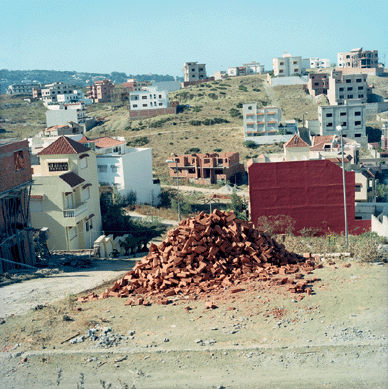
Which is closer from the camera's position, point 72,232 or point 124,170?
point 72,232

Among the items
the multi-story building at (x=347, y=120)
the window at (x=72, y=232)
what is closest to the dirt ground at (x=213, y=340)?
the window at (x=72, y=232)

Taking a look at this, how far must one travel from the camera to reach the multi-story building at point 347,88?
8231 centimetres

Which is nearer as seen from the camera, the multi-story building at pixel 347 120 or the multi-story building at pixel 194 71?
the multi-story building at pixel 347 120

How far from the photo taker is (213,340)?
9.80 m

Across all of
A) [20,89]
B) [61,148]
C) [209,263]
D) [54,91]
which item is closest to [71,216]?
[61,148]

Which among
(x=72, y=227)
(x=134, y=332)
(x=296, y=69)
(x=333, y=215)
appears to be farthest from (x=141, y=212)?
(x=296, y=69)

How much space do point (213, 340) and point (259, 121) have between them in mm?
60857

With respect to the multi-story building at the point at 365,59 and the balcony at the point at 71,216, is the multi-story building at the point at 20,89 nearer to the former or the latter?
the multi-story building at the point at 365,59

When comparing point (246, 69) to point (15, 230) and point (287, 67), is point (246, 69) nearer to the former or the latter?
point (287, 67)

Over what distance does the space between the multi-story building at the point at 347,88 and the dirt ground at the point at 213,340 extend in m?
74.1

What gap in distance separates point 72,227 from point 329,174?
47.0 ft

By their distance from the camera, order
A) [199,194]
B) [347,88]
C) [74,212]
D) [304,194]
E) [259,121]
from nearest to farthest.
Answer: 1. [74,212]
2. [304,194]
3. [199,194]
4. [259,121]
5. [347,88]

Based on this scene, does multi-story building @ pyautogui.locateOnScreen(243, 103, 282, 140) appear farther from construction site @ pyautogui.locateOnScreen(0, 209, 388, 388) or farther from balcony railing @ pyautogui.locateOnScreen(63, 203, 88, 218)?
construction site @ pyautogui.locateOnScreen(0, 209, 388, 388)

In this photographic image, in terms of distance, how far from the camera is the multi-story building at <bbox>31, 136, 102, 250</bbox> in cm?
2650
